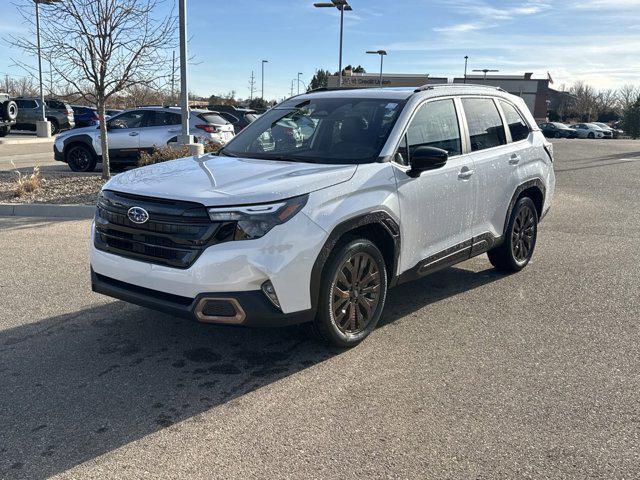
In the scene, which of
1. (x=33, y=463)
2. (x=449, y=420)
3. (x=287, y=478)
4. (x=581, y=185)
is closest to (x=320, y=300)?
(x=449, y=420)

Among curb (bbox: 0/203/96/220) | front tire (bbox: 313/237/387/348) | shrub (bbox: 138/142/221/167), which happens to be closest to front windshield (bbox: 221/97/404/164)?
front tire (bbox: 313/237/387/348)

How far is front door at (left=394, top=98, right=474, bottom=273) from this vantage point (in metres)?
4.52

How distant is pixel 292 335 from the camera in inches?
180

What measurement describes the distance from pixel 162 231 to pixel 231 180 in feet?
1.88

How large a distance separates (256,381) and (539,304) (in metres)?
2.96

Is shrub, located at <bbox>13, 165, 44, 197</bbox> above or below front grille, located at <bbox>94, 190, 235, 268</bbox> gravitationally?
below

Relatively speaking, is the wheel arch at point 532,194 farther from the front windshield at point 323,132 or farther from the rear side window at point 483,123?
the front windshield at point 323,132

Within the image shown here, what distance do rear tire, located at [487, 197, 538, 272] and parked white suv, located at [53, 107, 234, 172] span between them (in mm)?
8876

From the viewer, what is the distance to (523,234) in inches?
249

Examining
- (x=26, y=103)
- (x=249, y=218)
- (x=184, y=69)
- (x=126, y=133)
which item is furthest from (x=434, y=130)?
(x=26, y=103)

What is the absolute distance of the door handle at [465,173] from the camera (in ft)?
16.5

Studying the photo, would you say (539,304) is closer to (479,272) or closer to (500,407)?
(479,272)

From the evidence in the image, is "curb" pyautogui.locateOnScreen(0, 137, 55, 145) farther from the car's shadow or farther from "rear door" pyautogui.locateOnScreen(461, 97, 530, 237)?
"rear door" pyautogui.locateOnScreen(461, 97, 530, 237)

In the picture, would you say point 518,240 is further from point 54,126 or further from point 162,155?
point 54,126
